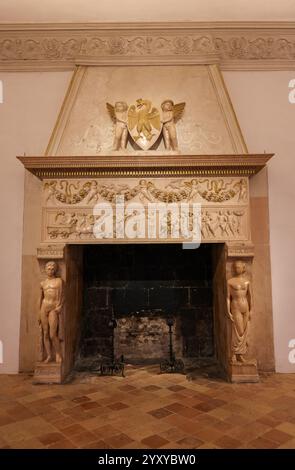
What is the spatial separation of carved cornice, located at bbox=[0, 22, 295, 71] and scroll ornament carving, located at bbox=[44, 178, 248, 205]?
166 cm

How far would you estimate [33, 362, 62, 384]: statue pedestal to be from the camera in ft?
10.9

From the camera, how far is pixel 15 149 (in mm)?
3891

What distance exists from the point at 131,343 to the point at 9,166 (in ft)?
9.13

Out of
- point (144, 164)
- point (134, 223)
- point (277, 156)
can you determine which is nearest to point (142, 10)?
point (144, 164)

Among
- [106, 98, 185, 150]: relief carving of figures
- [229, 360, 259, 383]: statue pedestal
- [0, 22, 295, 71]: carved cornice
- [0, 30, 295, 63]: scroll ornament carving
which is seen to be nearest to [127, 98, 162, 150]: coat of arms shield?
[106, 98, 185, 150]: relief carving of figures

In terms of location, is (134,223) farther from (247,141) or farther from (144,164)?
(247,141)

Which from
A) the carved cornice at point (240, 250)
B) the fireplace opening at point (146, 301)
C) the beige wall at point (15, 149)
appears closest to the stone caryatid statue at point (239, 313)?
the carved cornice at point (240, 250)

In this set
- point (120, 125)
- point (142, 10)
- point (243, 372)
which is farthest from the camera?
point (142, 10)

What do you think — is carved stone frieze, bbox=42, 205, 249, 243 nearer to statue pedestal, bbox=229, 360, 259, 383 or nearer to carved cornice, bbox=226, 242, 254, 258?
carved cornice, bbox=226, 242, 254, 258

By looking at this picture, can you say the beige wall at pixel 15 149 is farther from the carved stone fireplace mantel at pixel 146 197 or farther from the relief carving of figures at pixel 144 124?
the relief carving of figures at pixel 144 124

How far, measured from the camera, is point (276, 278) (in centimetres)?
377

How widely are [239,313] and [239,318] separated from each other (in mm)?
53

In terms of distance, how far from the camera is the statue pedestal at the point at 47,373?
332 centimetres

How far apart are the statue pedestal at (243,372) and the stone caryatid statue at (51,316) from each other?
1.88 meters
